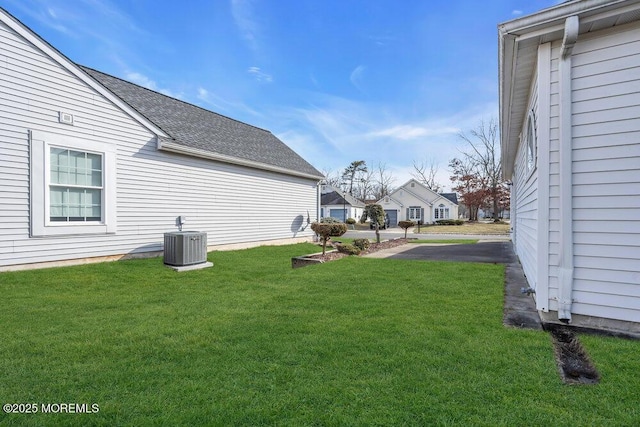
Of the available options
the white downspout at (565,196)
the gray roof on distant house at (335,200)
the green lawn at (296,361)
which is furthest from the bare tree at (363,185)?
the white downspout at (565,196)

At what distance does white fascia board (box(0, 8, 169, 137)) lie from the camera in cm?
630

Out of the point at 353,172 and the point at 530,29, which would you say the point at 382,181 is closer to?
the point at 353,172

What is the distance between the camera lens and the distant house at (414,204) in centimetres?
3766

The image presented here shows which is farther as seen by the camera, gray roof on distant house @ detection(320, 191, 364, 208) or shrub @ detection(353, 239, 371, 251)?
gray roof on distant house @ detection(320, 191, 364, 208)

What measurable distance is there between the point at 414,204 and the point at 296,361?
36.9 metres

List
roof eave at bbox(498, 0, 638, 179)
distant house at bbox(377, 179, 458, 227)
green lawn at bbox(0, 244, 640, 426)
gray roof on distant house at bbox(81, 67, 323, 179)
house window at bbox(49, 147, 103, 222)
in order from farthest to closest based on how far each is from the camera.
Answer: distant house at bbox(377, 179, 458, 227) → gray roof on distant house at bbox(81, 67, 323, 179) → house window at bbox(49, 147, 103, 222) → roof eave at bbox(498, 0, 638, 179) → green lawn at bbox(0, 244, 640, 426)

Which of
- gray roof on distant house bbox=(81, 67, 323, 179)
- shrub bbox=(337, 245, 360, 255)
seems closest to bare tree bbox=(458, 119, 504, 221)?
gray roof on distant house bbox=(81, 67, 323, 179)

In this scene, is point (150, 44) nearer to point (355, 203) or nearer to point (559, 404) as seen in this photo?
point (559, 404)

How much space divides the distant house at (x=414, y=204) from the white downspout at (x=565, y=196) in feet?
112

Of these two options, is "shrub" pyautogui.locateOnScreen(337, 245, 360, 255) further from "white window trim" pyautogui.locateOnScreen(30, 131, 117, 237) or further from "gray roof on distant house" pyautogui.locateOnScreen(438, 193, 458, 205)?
"gray roof on distant house" pyautogui.locateOnScreen(438, 193, 458, 205)

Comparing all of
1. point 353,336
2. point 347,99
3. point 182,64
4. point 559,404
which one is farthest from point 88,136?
point 347,99

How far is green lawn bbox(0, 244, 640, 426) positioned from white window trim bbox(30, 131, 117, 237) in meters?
1.67

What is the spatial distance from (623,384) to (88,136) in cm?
939

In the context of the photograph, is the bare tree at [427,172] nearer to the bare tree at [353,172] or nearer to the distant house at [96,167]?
the bare tree at [353,172]
